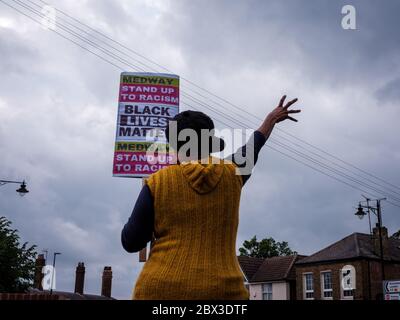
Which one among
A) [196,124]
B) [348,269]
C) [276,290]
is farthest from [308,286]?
[196,124]

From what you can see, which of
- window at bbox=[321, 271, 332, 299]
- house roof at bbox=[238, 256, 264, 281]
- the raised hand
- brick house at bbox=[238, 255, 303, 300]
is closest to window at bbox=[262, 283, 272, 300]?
brick house at bbox=[238, 255, 303, 300]

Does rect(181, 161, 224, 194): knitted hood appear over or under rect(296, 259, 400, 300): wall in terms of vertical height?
under

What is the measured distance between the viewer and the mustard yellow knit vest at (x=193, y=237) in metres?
1.97

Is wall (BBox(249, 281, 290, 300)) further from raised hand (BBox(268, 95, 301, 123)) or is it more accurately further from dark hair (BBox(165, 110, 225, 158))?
dark hair (BBox(165, 110, 225, 158))

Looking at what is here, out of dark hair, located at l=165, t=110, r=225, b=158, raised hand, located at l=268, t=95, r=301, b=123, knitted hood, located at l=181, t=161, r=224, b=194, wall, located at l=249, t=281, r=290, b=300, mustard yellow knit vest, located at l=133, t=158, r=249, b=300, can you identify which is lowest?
mustard yellow knit vest, located at l=133, t=158, r=249, b=300

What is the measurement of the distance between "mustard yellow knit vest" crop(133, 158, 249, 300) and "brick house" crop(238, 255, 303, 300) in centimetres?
4341

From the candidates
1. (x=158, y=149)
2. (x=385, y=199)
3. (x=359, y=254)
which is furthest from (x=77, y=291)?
(x=158, y=149)

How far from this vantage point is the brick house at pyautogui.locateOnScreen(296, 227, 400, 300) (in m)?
39.5

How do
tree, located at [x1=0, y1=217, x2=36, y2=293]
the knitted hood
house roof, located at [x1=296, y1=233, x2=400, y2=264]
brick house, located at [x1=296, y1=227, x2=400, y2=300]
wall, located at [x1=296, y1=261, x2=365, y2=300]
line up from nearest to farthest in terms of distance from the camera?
the knitted hood
tree, located at [x1=0, y1=217, x2=36, y2=293]
wall, located at [x1=296, y1=261, x2=365, y2=300]
brick house, located at [x1=296, y1=227, x2=400, y2=300]
house roof, located at [x1=296, y1=233, x2=400, y2=264]

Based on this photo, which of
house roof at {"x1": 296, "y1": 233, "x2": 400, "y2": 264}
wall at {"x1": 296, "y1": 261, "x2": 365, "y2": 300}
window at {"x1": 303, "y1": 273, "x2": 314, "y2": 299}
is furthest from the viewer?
window at {"x1": 303, "y1": 273, "x2": 314, "y2": 299}

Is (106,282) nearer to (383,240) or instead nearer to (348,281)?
(348,281)

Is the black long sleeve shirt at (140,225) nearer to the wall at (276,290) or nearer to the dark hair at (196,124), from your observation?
the dark hair at (196,124)

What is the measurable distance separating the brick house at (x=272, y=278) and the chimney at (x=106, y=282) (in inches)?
482

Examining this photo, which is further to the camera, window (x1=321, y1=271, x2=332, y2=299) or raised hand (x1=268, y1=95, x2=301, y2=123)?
window (x1=321, y1=271, x2=332, y2=299)
